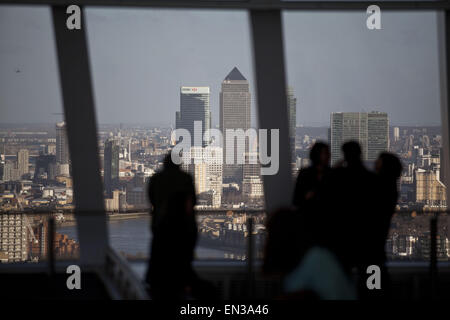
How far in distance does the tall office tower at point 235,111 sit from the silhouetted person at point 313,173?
1691 mm

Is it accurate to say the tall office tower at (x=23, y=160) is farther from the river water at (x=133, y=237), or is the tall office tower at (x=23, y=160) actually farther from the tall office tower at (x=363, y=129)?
the tall office tower at (x=363, y=129)

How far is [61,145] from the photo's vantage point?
19.6 ft

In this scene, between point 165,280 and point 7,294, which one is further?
point 7,294

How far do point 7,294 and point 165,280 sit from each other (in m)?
1.62

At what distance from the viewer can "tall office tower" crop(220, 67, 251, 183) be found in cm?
610

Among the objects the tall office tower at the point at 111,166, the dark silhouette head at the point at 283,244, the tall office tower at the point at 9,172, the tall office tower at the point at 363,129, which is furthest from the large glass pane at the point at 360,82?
the dark silhouette head at the point at 283,244

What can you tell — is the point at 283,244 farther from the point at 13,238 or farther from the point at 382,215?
the point at 13,238

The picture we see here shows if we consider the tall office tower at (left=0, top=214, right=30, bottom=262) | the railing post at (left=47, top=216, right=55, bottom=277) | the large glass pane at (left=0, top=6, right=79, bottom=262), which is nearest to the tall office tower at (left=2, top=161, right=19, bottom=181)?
the large glass pane at (left=0, top=6, right=79, bottom=262)

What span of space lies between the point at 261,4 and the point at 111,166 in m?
2.42

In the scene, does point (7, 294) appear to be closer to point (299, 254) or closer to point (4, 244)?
point (4, 244)

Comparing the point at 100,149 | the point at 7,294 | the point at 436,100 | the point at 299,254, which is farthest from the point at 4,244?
the point at 436,100

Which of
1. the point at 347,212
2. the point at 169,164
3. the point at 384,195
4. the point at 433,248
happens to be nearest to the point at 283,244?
the point at 347,212

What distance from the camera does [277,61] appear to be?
5.97 m

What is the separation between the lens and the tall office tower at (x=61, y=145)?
596 cm
